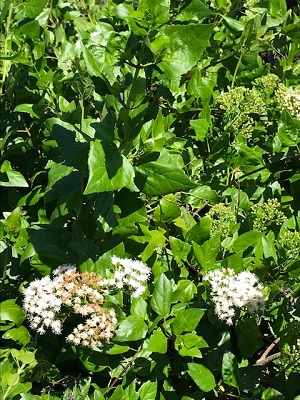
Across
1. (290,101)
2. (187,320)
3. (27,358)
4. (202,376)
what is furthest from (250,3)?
(27,358)

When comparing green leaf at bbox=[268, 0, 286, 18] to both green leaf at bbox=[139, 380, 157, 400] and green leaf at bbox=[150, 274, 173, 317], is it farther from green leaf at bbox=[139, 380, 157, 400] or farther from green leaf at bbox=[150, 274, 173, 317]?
green leaf at bbox=[139, 380, 157, 400]

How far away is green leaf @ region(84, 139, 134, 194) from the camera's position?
1116 mm

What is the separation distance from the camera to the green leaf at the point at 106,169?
112 cm

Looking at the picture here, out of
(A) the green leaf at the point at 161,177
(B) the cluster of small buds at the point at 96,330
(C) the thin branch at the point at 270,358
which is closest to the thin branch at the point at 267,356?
(C) the thin branch at the point at 270,358

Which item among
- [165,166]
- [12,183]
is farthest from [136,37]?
[12,183]

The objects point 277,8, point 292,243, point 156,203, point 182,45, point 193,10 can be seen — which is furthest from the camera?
point 277,8

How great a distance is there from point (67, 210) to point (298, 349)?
2.35ft

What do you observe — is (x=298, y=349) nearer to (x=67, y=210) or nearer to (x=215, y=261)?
(x=215, y=261)

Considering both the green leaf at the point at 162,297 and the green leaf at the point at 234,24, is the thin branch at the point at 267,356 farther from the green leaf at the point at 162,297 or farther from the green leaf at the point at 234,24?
the green leaf at the point at 234,24

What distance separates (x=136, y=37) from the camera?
49.5 inches

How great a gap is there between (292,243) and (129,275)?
458 mm

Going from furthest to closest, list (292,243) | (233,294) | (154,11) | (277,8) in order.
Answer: (277,8)
(292,243)
(233,294)
(154,11)

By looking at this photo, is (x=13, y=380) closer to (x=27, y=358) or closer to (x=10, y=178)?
(x=27, y=358)

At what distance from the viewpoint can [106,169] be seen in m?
1.15
